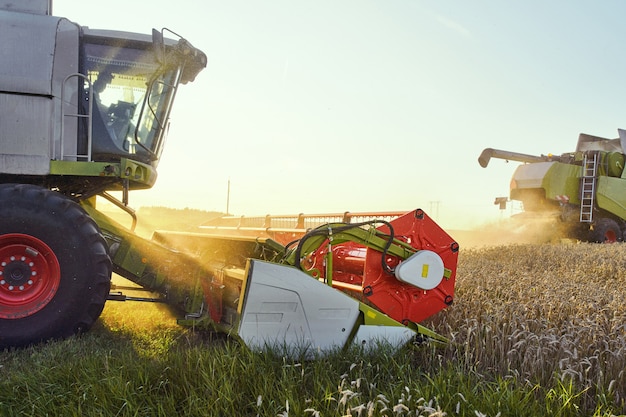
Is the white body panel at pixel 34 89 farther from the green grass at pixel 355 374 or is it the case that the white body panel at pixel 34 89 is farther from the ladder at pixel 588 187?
the ladder at pixel 588 187

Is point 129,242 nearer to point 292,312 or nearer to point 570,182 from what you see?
point 292,312

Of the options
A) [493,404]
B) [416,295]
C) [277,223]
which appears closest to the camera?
[493,404]

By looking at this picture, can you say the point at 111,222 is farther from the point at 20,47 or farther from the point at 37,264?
the point at 20,47

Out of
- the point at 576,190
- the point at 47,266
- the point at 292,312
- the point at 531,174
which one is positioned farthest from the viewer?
the point at 576,190

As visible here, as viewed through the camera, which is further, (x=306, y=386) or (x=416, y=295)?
(x=416, y=295)

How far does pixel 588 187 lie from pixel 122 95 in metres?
12.3

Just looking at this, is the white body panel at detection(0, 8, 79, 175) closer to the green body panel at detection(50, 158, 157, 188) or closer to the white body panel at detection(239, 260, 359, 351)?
the green body panel at detection(50, 158, 157, 188)

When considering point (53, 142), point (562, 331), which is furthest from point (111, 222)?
point (562, 331)

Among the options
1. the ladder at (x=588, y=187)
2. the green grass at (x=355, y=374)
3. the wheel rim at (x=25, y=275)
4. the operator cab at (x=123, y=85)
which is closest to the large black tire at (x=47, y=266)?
the wheel rim at (x=25, y=275)

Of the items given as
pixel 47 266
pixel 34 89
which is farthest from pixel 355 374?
pixel 34 89

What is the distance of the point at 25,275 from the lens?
145 inches

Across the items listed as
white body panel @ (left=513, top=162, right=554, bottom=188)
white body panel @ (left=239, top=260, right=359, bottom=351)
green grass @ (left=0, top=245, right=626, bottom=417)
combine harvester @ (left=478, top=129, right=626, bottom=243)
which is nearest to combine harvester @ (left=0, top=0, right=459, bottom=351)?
white body panel @ (left=239, top=260, right=359, bottom=351)

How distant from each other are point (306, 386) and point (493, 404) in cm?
88

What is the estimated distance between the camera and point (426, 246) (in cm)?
400
